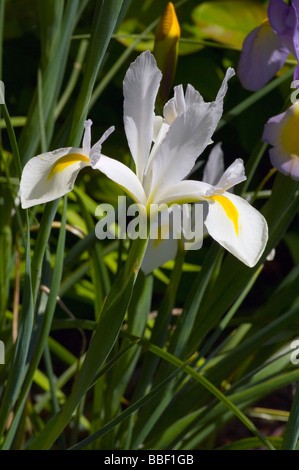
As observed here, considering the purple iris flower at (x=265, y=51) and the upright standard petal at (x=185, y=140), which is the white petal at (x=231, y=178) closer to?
the upright standard petal at (x=185, y=140)

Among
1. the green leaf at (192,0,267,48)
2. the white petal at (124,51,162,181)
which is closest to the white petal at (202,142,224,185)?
the white petal at (124,51,162,181)

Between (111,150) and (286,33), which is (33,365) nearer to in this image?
(286,33)

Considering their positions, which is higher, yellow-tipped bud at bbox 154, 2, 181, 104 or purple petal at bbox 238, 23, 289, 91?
purple petal at bbox 238, 23, 289, 91

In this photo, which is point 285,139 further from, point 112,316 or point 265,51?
point 112,316

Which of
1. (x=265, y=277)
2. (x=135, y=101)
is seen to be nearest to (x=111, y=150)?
(x=265, y=277)

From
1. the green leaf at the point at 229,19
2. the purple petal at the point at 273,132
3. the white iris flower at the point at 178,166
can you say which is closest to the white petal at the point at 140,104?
the white iris flower at the point at 178,166

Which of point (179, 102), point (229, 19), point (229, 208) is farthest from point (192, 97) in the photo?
point (229, 19)

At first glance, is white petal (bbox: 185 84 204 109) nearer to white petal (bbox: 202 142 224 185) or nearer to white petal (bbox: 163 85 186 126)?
white petal (bbox: 163 85 186 126)
